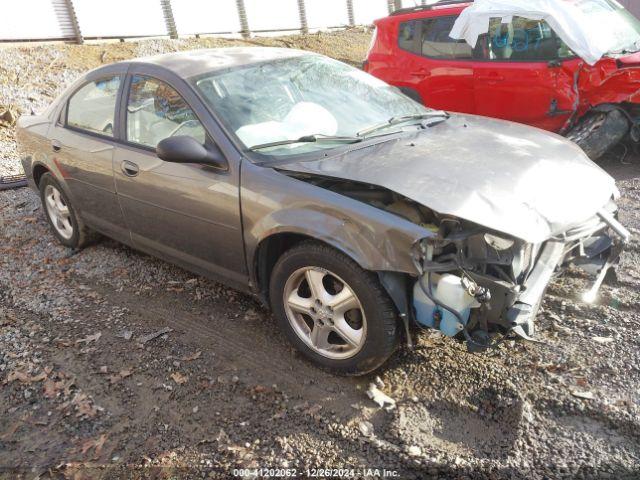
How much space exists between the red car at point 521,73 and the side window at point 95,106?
3.98 meters

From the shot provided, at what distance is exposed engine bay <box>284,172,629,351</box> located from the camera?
8.66ft

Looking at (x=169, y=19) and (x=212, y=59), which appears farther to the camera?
(x=169, y=19)

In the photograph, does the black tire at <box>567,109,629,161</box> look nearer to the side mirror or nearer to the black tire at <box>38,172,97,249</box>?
the side mirror

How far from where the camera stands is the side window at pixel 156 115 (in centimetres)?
356

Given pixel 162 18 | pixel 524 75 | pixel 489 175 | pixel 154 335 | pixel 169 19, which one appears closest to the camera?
pixel 489 175

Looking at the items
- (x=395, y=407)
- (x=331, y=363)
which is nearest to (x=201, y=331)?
(x=331, y=363)

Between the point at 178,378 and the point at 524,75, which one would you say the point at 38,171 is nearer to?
the point at 178,378

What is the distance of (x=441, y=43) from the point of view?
6.88 meters

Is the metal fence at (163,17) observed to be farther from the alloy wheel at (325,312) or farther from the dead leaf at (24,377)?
the dead leaf at (24,377)

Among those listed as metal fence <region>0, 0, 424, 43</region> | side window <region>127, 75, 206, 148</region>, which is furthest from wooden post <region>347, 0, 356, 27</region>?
side window <region>127, 75, 206, 148</region>

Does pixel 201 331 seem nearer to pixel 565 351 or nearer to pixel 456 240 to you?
pixel 456 240

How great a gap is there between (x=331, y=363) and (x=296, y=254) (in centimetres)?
64

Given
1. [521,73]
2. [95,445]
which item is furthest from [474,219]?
[521,73]

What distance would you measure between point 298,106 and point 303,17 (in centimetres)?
1634
